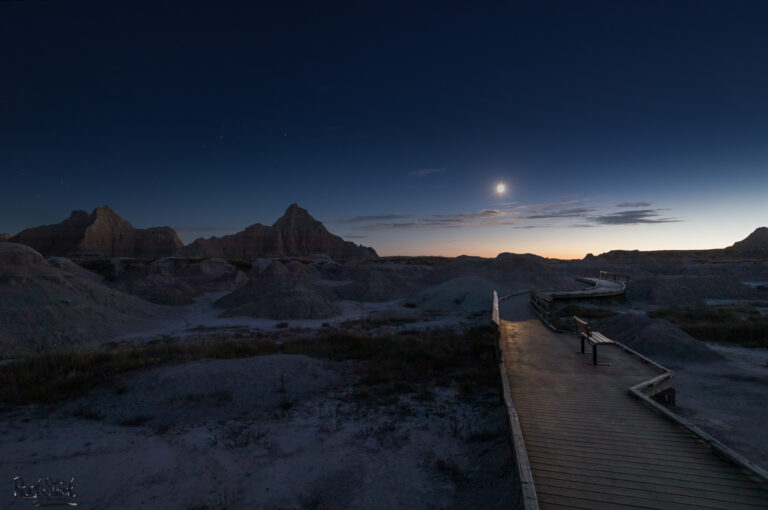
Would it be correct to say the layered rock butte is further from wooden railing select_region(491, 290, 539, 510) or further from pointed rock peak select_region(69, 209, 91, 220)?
wooden railing select_region(491, 290, 539, 510)

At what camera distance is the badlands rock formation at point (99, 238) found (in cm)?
10612

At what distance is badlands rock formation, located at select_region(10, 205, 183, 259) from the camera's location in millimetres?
106125

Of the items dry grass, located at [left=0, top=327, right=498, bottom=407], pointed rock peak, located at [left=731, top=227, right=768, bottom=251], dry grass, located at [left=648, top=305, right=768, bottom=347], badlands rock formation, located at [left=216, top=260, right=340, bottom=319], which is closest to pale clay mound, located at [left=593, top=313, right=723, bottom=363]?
dry grass, located at [left=648, top=305, right=768, bottom=347]

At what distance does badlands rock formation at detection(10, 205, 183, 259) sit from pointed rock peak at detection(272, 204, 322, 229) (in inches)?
1355

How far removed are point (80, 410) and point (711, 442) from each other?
13555 millimetres

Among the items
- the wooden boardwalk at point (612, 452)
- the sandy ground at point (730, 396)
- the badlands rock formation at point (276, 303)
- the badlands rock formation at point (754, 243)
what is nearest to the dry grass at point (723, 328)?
the sandy ground at point (730, 396)

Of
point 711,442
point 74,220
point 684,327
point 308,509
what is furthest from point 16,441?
point 74,220

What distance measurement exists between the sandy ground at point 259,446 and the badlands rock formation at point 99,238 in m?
121

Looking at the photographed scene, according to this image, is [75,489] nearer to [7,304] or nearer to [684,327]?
[7,304]

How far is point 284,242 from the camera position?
127 metres

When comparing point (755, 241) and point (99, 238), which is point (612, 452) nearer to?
point (99, 238)

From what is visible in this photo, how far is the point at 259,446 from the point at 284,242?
124m

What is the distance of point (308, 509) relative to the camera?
5.88 metres

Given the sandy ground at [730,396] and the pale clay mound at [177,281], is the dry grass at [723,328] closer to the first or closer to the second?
the sandy ground at [730,396]
